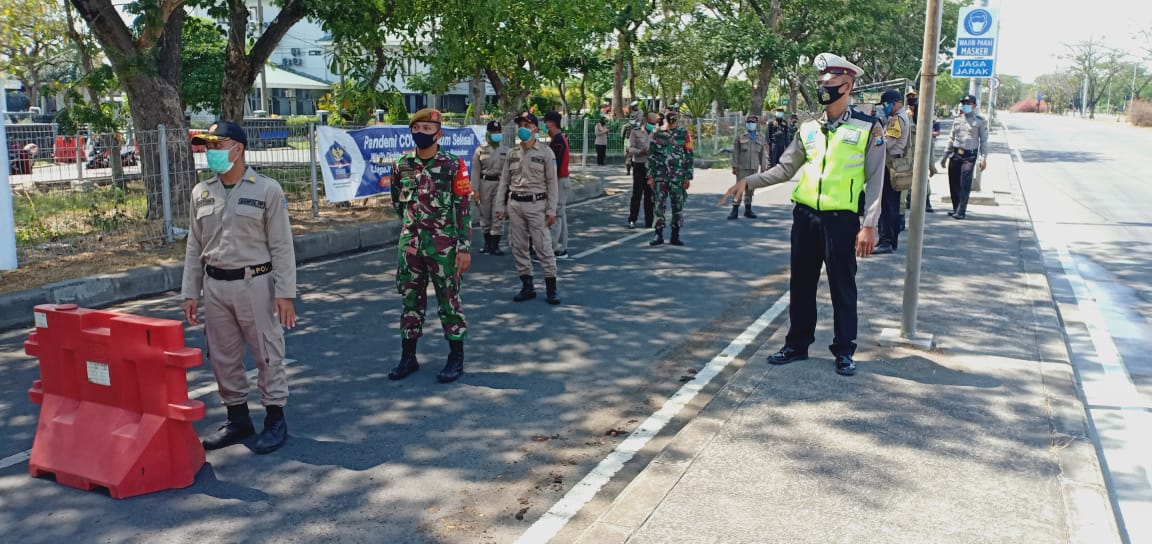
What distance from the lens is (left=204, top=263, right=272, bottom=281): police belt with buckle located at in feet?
15.6

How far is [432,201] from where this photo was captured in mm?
5965

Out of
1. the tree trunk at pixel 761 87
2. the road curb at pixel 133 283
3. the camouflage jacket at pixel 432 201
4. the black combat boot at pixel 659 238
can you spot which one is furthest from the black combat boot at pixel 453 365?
the tree trunk at pixel 761 87

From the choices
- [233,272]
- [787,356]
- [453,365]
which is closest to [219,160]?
[233,272]

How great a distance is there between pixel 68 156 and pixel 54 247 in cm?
123

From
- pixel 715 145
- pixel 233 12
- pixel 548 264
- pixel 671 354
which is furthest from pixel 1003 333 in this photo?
pixel 715 145

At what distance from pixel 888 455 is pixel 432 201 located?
3182 mm

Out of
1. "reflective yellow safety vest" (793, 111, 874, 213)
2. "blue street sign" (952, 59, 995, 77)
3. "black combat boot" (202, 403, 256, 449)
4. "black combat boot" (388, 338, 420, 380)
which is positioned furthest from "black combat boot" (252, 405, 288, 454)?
"blue street sign" (952, 59, 995, 77)

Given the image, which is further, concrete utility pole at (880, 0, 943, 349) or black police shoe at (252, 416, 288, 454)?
concrete utility pole at (880, 0, 943, 349)

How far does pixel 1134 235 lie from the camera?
13250 mm

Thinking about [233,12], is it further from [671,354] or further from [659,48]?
[659,48]

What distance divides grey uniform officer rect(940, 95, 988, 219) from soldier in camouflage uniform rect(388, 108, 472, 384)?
31.9ft

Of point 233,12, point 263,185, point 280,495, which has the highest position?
point 233,12

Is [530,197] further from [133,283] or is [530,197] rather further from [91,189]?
[91,189]

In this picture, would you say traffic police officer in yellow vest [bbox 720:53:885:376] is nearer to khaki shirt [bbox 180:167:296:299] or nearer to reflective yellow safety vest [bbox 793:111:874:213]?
reflective yellow safety vest [bbox 793:111:874:213]
